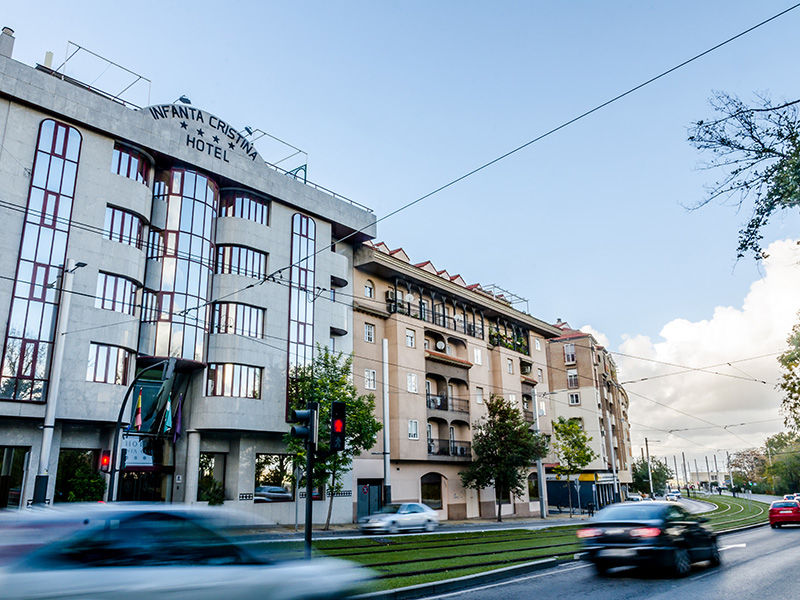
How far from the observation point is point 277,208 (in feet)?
118

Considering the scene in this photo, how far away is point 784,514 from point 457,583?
76.2 feet

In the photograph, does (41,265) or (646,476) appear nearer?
(41,265)

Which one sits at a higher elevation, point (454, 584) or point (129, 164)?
point (129, 164)

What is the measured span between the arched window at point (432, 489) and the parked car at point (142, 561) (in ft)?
119

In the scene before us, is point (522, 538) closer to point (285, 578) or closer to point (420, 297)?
point (285, 578)

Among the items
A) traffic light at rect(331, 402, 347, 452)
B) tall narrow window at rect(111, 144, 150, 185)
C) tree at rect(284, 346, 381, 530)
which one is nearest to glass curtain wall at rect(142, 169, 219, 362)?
tall narrow window at rect(111, 144, 150, 185)

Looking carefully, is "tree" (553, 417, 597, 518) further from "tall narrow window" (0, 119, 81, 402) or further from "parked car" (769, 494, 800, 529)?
"tall narrow window" (0, 119, 81, 402)

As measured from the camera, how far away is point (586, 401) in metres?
70.5

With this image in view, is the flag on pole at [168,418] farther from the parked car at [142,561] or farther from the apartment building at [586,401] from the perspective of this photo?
the apartment building at [586,401]

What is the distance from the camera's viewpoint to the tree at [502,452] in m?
41.1

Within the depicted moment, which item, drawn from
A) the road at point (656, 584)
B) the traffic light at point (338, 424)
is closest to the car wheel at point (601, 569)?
the road at point (656, 584)

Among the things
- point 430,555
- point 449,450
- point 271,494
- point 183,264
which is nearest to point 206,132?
point 183,264

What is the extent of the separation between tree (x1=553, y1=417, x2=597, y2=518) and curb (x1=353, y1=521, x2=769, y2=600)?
3809 centimetres

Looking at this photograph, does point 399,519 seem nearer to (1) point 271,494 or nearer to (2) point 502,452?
(1) point 271,494
